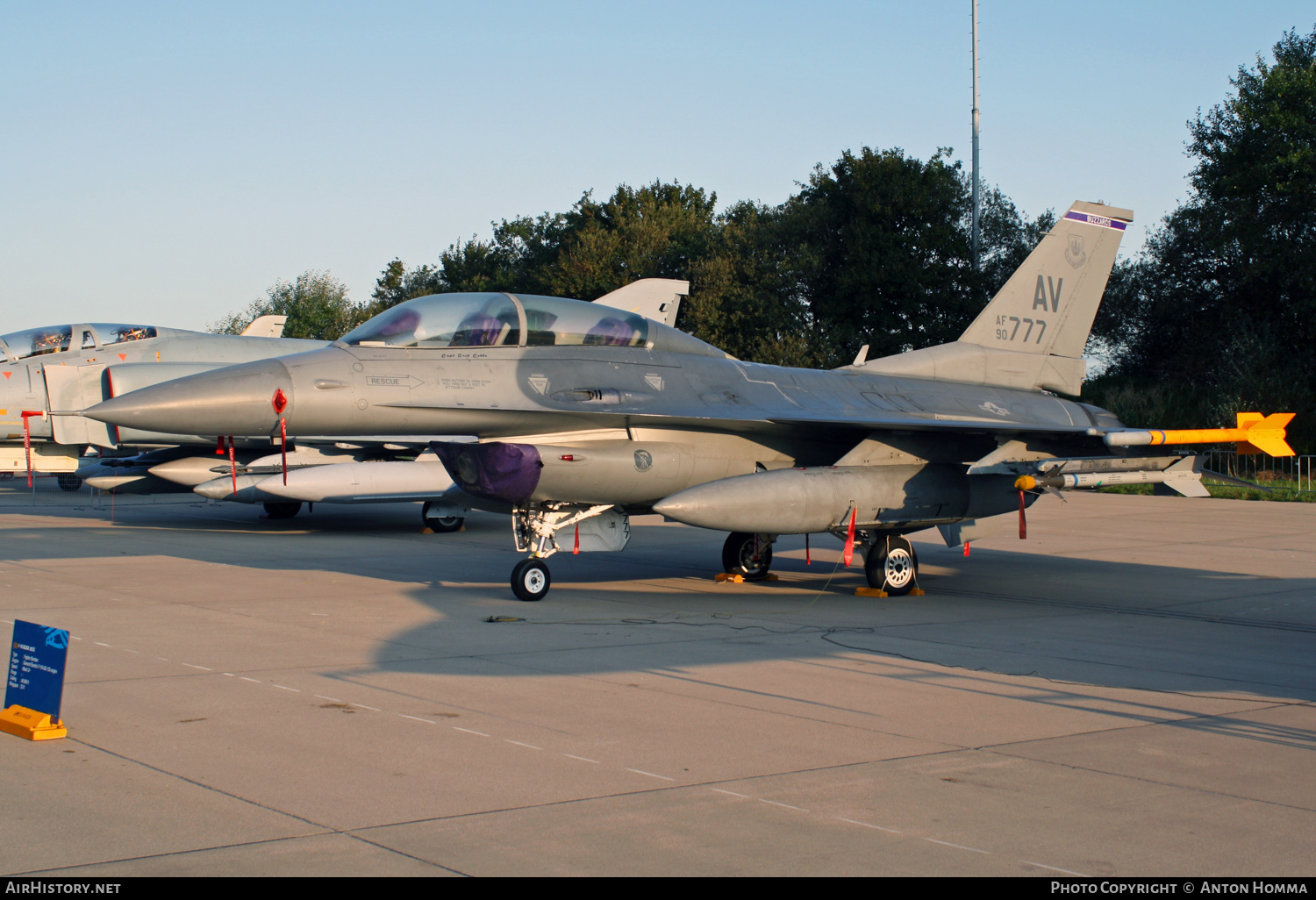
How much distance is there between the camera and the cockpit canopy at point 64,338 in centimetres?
2006

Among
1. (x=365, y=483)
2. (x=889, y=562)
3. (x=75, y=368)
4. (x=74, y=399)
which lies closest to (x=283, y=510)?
(x=74, y=399)

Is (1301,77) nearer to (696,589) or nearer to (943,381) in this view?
(943,381)

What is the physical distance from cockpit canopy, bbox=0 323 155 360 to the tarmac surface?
767cm

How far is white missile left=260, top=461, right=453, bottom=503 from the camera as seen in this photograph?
17.6 metres

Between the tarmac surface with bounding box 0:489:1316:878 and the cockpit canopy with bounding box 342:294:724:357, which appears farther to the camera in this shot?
the cockpit canopy with bounding box 342:294:724:357

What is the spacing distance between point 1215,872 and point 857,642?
5238mm

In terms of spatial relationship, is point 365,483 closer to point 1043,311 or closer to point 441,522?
point 441,522

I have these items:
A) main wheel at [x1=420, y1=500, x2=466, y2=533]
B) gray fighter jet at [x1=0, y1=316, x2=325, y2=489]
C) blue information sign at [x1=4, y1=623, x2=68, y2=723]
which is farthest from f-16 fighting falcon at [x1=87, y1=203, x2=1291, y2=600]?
gray fighter jet at [x1=0, y1=316, x2=325, y2=489]

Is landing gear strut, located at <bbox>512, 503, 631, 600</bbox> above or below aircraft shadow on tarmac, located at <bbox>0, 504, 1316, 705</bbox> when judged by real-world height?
above

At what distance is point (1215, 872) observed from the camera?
13.7ft

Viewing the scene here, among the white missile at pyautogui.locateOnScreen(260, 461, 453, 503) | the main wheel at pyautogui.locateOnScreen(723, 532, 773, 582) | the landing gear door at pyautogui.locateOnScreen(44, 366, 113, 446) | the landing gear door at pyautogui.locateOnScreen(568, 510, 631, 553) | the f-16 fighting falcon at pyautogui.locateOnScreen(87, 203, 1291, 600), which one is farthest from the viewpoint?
the landing gear door at pyautogui.locateOnScreen(44, 366, 113, 446)

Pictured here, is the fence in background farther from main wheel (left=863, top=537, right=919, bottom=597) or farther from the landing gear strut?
the landing gear strut

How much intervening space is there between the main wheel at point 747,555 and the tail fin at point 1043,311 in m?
2.79

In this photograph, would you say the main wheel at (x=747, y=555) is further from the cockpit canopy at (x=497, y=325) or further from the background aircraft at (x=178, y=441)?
the background aircraft at (x=178, y=441)
